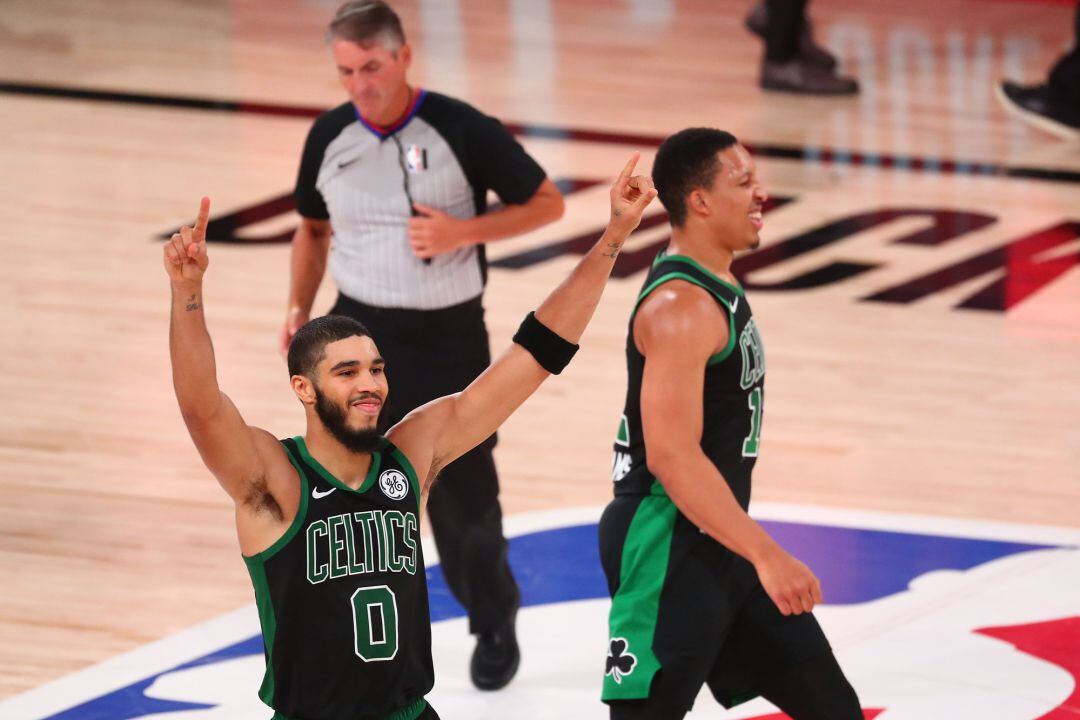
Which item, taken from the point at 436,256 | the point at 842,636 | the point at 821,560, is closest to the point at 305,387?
the point at 436,256

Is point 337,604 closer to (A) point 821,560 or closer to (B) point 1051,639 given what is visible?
(B) point 1051,639

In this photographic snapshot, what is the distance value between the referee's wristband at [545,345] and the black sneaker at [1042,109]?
8.12 meters

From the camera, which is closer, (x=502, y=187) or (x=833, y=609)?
(x=502, y=187)

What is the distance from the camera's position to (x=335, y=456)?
3.15m

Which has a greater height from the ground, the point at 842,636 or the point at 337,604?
the point at 337,604

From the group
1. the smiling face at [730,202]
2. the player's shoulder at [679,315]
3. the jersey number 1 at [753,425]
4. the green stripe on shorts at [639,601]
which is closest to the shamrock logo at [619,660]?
the green stripe on shorts at [639,601]

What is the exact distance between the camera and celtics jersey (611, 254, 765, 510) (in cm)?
366

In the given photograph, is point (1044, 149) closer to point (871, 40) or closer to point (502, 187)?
point (871, 40)

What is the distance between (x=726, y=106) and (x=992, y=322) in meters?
3.84

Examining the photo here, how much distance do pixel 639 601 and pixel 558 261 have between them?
4.96 m

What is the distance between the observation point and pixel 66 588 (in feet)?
17.3

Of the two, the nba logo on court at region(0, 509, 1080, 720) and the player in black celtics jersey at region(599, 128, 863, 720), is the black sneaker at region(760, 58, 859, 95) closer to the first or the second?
the nba logo on court at region(0, 509, 1080, 720)

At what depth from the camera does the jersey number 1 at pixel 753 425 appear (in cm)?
371

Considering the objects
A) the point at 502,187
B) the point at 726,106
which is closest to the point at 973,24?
the point at 726,106
